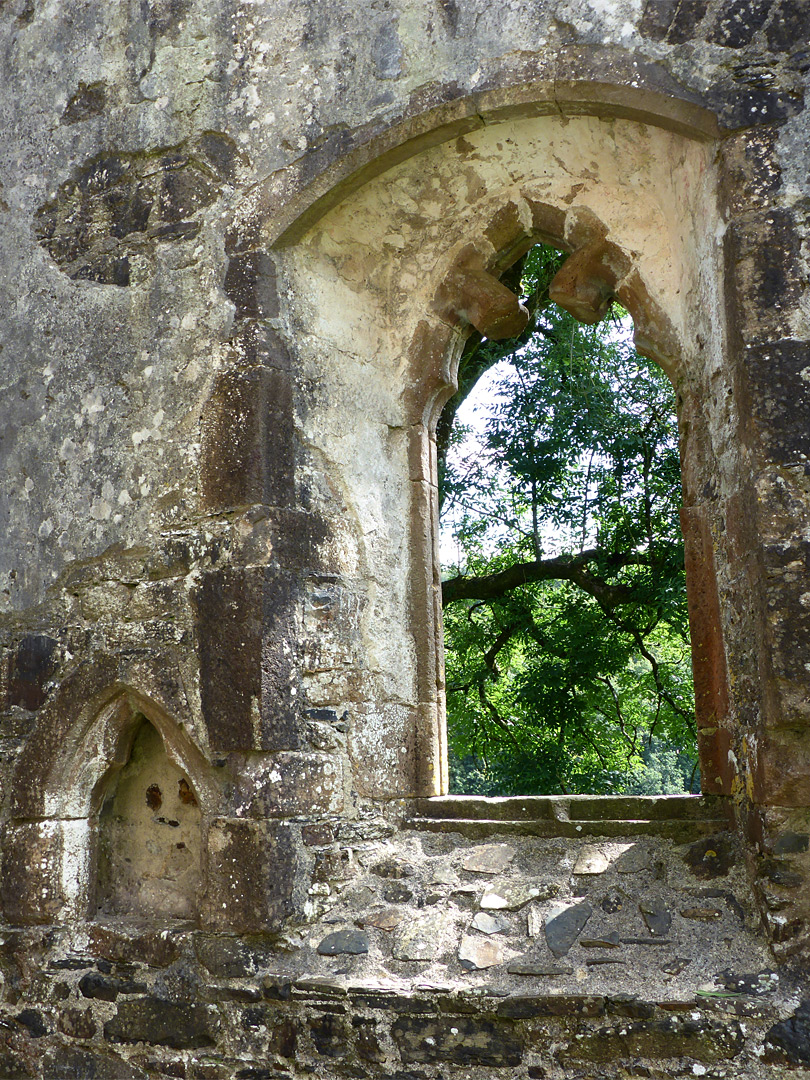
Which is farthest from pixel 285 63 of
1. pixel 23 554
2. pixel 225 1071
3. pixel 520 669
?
pixel 520 669

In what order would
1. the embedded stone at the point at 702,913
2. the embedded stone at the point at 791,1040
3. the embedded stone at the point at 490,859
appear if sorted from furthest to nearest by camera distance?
the embedded stone at the point at 490,859 < the embedded stone at the point at 702,913 < the embedded stone at the point at 791,1040

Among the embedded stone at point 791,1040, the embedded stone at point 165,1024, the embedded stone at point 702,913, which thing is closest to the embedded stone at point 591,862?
the embedded stone at point 702,913

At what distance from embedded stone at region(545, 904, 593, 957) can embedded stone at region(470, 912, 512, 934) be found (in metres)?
0.13

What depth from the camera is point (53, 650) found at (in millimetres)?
3621

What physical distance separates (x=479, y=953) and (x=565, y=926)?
27cm

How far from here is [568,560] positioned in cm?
706

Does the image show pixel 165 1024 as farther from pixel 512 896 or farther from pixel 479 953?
pixel 512 896

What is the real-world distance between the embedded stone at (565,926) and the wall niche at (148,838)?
1.22m

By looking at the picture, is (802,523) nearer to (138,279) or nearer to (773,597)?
(773,597)

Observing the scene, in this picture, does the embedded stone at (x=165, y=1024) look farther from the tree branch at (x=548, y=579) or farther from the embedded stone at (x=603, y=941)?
the tree branch at (x=548, y=579)

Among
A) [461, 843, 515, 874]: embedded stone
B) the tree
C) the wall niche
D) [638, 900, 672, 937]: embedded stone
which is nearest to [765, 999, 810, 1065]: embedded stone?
[638, 900, 672, 937]: embedded stone

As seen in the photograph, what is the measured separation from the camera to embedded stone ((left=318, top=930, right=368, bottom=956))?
10.1 ft

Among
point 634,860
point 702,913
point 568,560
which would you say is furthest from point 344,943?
point 568,560

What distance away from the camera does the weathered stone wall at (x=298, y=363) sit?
307 centimetres
